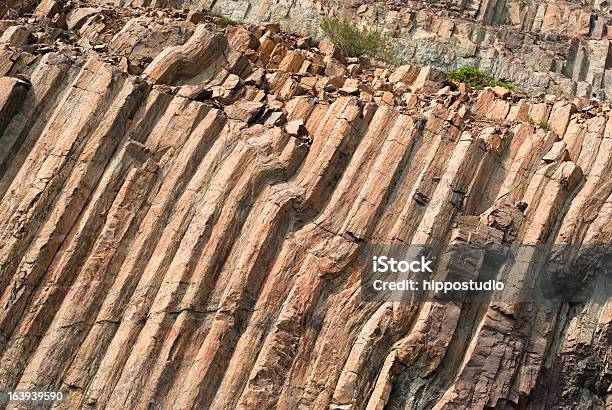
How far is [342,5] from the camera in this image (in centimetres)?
5441

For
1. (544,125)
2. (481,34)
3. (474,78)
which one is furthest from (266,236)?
(481,34)

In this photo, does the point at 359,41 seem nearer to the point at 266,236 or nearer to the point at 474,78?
the point at 474,78

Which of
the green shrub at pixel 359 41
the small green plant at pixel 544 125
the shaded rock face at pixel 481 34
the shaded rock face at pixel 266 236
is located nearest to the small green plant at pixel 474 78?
the green shrub at pixel 359 41

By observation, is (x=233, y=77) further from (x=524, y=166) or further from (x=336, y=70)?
(x=524, y=166)

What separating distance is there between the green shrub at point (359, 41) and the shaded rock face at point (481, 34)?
2.34 m

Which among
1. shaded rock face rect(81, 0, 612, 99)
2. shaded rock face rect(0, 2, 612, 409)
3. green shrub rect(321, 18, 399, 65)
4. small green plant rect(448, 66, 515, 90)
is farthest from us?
shaded rock face rect(81, 0, 612, 99)

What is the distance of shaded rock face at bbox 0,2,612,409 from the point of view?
27.6 metres

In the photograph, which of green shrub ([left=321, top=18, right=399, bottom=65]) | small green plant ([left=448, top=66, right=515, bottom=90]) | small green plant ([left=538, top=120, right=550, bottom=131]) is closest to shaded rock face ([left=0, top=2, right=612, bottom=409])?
small green plant ([left=538, top=120, right=550, bottom=131])

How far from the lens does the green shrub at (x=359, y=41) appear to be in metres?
46.2

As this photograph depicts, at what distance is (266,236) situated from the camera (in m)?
29.2

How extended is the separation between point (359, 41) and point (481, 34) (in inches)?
392

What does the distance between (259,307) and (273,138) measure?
227 inches

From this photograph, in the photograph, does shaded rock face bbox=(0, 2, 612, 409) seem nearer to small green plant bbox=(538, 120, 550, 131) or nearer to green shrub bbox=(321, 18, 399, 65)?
small green plant bbox=(538, 120, 550, 131)

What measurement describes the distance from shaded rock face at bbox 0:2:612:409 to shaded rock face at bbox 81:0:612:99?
55.1ft
